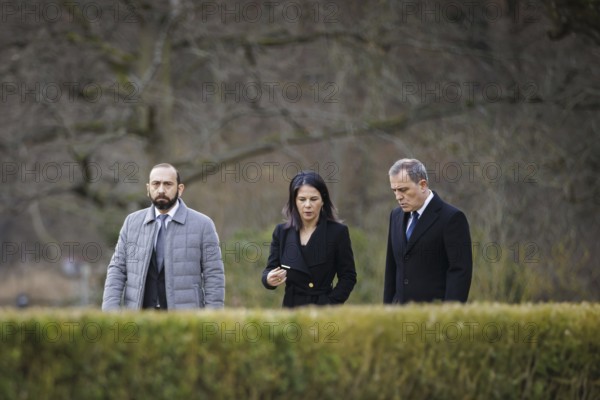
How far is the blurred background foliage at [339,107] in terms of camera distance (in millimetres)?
14281

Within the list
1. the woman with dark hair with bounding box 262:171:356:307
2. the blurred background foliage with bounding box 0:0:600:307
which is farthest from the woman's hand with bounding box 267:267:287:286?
the blurred background foliage with bounding box 0:0:600:307

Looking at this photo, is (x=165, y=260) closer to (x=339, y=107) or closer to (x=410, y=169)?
(x=410, y=169)

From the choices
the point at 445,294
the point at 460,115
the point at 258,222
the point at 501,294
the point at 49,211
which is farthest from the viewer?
the point at 49,211

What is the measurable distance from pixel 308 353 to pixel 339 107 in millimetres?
15309

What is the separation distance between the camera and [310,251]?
22.8ft

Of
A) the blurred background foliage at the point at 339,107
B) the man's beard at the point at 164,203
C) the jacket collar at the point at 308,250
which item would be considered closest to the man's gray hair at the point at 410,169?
the jacket collar at the point at 308,250

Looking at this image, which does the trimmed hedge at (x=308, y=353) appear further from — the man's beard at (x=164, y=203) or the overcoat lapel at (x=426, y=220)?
the man's beard at (x=164, y=203)

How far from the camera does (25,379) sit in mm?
4434

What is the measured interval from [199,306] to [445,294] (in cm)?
184

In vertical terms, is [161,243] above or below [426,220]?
below

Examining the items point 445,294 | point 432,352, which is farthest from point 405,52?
point 432,352

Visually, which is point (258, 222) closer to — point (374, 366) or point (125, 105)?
point (125, 105)

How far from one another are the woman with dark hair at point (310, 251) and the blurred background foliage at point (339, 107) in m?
6.73

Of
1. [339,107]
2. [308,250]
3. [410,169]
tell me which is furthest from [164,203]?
[339,107]
